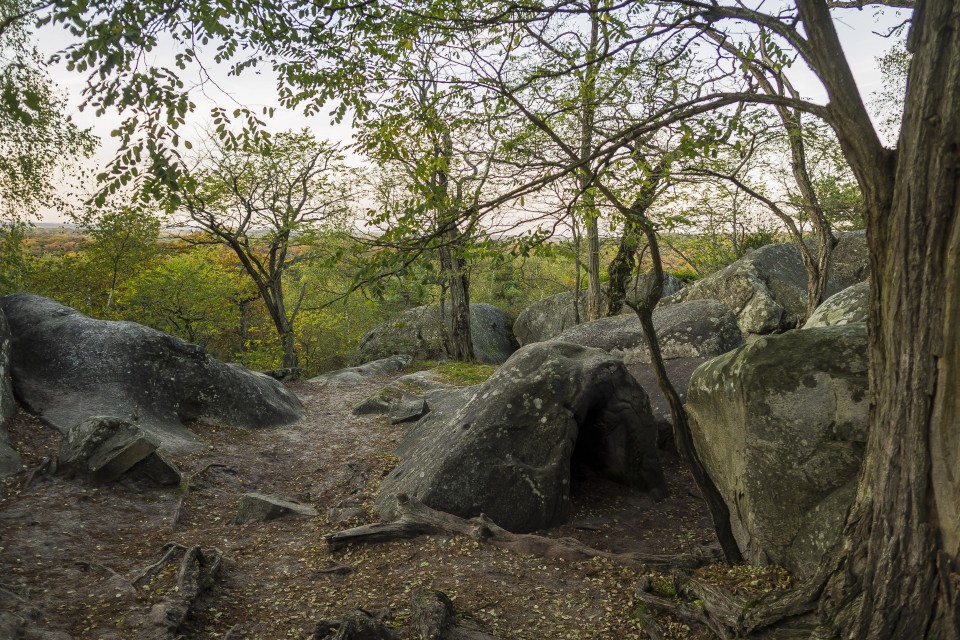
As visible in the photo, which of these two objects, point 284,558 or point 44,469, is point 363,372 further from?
point 284,558

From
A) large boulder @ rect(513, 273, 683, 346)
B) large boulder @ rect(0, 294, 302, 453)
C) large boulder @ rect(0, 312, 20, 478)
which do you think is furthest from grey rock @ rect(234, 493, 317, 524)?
large boulder @ rect(513, 273, 683, 346)

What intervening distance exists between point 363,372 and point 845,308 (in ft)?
47.9

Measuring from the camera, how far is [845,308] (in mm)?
8172

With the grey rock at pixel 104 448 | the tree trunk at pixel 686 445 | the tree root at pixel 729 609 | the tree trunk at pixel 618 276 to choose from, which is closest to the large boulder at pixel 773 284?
the tree trunk at pixel 618 276

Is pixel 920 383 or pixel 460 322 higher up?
pixel 920 383

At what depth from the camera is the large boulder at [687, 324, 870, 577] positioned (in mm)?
4680

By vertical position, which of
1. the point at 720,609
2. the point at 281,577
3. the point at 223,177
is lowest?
the point at 281,577

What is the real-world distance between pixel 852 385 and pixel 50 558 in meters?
7.34

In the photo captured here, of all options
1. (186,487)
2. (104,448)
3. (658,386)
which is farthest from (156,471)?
(658,386)

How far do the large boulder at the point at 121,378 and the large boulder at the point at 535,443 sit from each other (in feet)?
15.1

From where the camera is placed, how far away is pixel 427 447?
8.35 m

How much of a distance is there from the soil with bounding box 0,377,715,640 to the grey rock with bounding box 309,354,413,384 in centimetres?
865

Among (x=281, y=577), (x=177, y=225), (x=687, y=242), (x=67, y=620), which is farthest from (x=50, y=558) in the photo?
(x=687, y=242)

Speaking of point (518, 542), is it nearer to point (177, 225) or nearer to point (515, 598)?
point (515, 598)
